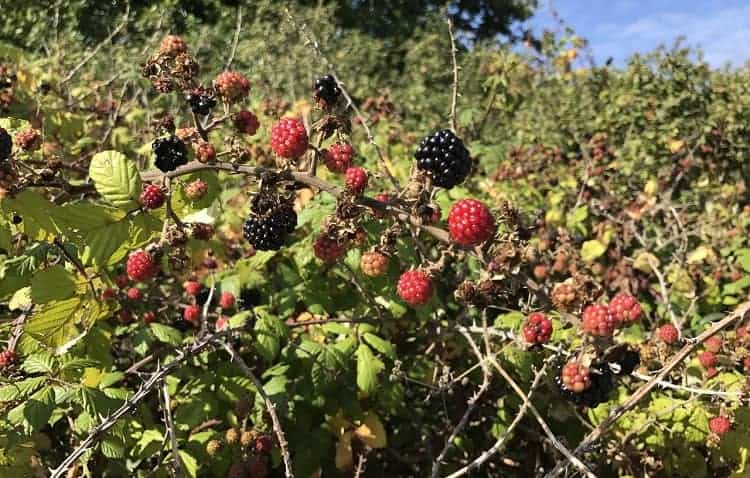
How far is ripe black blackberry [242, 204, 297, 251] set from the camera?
5.84ft

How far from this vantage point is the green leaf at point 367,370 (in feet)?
7.65

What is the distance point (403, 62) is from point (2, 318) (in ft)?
41.6

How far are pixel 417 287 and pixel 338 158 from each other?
1.42 ft

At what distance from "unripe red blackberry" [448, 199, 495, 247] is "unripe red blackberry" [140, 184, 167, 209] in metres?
0.84

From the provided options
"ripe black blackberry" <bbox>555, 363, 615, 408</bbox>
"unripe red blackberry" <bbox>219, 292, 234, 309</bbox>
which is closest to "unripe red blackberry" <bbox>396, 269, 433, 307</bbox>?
"ripe black blackberry" <bbox>555, 363, 615, 408</bbox>

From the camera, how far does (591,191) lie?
4.55 m

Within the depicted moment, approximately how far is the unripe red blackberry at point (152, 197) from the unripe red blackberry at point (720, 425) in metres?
1.91

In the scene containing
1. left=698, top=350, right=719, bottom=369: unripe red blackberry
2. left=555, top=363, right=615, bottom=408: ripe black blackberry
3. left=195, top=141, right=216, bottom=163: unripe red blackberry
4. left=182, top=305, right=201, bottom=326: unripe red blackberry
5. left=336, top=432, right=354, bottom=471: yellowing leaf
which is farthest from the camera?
left=182, top=305, right=201, bottom=326: unripe red blackberry

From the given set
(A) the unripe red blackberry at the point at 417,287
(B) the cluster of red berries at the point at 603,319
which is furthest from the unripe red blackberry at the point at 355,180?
(B) the cluster of red berries at the point at 603,319

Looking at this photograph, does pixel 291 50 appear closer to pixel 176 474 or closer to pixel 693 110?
pixel 693 110

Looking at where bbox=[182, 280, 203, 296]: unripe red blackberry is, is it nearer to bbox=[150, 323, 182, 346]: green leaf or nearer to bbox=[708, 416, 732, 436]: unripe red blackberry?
bbox=[150, 323, 182, 346]: green leaf

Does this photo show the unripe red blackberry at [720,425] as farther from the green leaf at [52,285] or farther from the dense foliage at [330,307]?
the green leaf at [52,285]

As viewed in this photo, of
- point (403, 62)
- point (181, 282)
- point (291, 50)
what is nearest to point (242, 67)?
point (291, 50)

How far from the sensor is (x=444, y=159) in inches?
63.6
